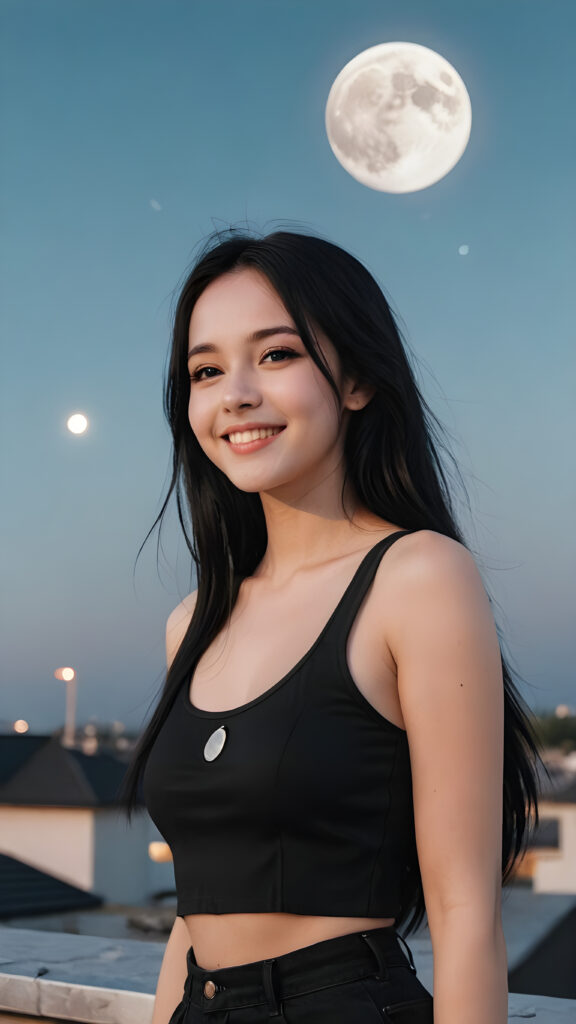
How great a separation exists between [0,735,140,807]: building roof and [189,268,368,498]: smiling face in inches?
536

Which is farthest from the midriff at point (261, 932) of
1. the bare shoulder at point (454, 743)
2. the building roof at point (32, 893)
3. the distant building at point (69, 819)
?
the distant building at point (69, 819)

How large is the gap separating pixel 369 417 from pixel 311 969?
30.3 inches

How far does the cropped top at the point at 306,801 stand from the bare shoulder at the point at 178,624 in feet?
1.45

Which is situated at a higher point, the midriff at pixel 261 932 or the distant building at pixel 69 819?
the midriff at pixel 261 932

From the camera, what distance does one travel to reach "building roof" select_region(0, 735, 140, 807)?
14.6 metres

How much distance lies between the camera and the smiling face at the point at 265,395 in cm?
153

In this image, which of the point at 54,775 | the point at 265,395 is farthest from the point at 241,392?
the point at 54,775

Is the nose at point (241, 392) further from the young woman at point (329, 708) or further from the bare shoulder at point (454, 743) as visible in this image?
the bare shoulder at point (454, 743)

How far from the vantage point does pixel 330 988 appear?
1.29m

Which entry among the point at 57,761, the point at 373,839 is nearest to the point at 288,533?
the point at 373,839

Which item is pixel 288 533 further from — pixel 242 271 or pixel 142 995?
pixel 142 995

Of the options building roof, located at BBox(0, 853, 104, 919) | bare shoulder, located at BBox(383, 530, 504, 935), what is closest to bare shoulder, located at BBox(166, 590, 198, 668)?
bare shoulder, located at BBox(383, 530, 504, 935)

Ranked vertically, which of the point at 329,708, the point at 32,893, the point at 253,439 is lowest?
the point at 32,893

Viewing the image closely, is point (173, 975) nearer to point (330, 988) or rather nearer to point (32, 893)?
point (330, 988)
